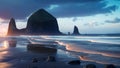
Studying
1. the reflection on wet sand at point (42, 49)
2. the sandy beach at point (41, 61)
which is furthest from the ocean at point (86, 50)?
the reflection on wet sand at point (42, 49)

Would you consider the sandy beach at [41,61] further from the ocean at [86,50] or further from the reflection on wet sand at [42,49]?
the reflection on wet sand at [42,49]

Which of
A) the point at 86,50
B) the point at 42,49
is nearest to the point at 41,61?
the point at 86,50

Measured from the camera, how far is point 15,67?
58.9ft

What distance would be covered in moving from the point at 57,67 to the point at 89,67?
295 cm

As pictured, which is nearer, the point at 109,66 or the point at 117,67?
the point at 109,66

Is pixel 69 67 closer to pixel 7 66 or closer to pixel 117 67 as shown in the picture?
pixel 117 67

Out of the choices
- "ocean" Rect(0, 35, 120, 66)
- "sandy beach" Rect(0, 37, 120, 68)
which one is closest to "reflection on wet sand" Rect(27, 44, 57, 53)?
"ocean" Rect(0, 35, 120, 66)

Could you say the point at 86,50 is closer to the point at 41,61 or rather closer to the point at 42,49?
the point at 42,49

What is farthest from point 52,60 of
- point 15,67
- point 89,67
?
point 89,67

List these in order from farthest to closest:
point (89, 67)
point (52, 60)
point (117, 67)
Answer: point (52, 60) → point (117, 67) → point (89, 67)

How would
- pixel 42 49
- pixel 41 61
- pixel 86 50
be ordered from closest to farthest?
pixel 41 61 < pixel 86 50 < pixel 42 49

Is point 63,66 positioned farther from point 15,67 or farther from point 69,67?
point 15,67

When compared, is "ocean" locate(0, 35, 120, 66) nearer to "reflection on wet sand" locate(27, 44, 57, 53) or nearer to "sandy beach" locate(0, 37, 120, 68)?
"sandy beach" locate(0, 37, 120, 68)

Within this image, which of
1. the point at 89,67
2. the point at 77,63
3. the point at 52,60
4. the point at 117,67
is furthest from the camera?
the point at 52,60
